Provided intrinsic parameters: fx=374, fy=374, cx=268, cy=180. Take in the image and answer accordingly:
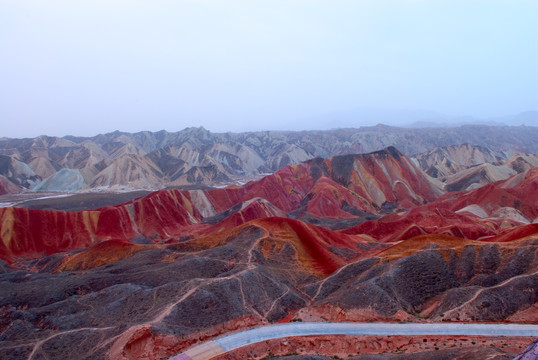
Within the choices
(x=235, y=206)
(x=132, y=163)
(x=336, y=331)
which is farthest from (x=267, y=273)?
(x=132, y=163)

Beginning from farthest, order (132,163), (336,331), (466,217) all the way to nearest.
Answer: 1. (132,163)
2. (466,217)
3. (336,331)

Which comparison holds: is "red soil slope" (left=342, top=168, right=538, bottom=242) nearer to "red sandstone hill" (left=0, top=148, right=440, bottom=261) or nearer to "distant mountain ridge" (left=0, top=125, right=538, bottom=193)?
"red sandstone hill" (left=0, top=148, right=440, bottom=261)

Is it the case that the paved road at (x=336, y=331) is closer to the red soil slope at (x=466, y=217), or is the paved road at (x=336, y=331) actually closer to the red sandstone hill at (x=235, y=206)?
the red soil slope at (x=466, y=217)

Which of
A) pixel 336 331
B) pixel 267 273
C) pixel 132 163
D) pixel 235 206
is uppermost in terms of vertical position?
pixel 132 163

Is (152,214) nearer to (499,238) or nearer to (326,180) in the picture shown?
(326,180)

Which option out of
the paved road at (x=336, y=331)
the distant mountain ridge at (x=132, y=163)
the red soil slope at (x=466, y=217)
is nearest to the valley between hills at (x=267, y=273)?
the red soil slope at (x=466, y=217)

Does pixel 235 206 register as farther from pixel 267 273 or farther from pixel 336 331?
pixel 336 331

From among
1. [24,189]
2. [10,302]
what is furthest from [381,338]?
[24,189]

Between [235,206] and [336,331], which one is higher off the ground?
[336,331]
